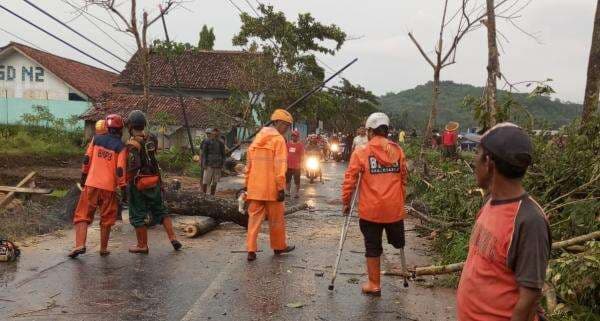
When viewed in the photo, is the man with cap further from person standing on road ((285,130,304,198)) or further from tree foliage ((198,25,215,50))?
tree foliage ((198,25,215,50))

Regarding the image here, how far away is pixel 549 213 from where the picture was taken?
6.37 m

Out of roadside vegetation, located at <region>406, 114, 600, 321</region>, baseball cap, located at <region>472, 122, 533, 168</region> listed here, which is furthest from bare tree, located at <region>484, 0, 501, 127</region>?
baseball cap, located at <region>472, 122, 533, 168</region>

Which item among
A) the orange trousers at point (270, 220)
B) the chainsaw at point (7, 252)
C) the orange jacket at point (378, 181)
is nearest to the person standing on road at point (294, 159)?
the orange trousers at point (270, 220)

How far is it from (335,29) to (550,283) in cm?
3033

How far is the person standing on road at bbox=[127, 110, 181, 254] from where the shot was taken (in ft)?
23.3

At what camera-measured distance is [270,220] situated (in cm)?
731

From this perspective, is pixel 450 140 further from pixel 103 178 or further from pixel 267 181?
pixel 103 178

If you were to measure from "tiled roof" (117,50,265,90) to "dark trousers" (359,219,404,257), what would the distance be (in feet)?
103

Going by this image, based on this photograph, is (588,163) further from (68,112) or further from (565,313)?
(68,112)

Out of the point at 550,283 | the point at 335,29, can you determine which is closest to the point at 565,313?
the point at 550,283

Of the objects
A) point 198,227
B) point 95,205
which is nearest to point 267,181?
point 198,227

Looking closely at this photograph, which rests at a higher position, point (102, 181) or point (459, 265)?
point (102, 181)

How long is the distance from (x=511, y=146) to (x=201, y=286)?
4.30m

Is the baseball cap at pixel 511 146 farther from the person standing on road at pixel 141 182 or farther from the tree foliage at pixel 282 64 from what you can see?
the tree foliage at pixel 282 64
